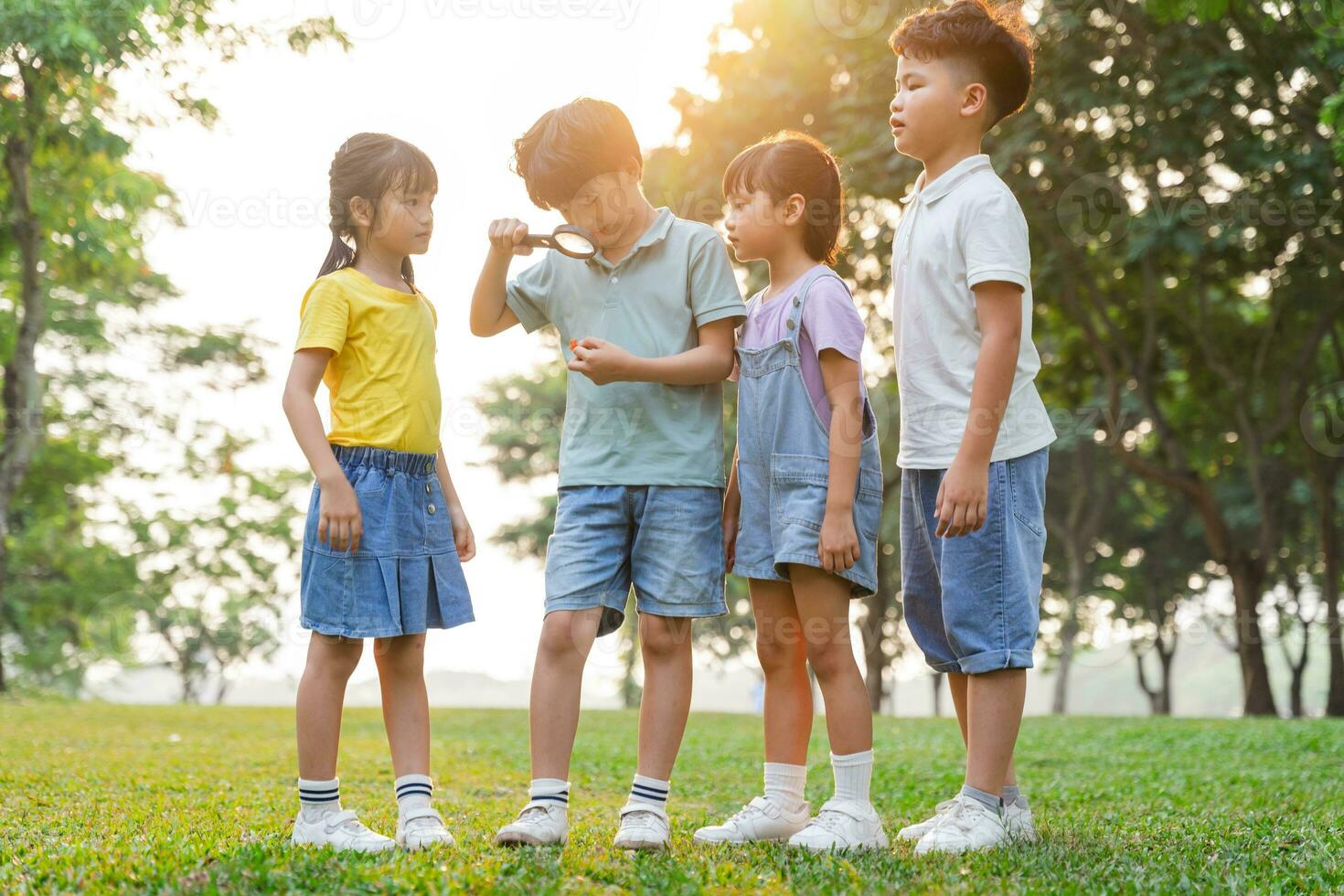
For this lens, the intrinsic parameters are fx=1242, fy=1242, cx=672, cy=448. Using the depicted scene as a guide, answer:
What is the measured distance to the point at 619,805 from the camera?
5262 millimetres

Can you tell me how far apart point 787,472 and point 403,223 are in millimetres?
1345

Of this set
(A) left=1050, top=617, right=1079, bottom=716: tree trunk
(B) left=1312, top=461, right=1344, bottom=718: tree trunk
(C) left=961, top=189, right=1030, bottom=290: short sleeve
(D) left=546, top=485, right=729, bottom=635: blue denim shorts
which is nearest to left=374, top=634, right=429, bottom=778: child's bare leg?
(D) left=546, top=485, right=729, bottom=635: blue denim shorts

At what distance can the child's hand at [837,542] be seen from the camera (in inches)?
135

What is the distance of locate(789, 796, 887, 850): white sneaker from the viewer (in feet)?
11.2

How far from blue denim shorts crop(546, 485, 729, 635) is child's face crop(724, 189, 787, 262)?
79 centimetres

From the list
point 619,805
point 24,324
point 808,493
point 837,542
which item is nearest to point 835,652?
point 837,542

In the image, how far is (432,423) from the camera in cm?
368

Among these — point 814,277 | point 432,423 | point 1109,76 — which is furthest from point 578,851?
point 1109,76

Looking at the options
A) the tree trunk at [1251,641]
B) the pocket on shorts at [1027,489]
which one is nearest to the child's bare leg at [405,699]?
the pocket on shorts at [1027,489]

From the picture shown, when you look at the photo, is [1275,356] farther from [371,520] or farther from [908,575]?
[371,520]

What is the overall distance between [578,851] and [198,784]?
2.90 m

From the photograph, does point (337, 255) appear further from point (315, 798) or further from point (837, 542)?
point (837, 542)
